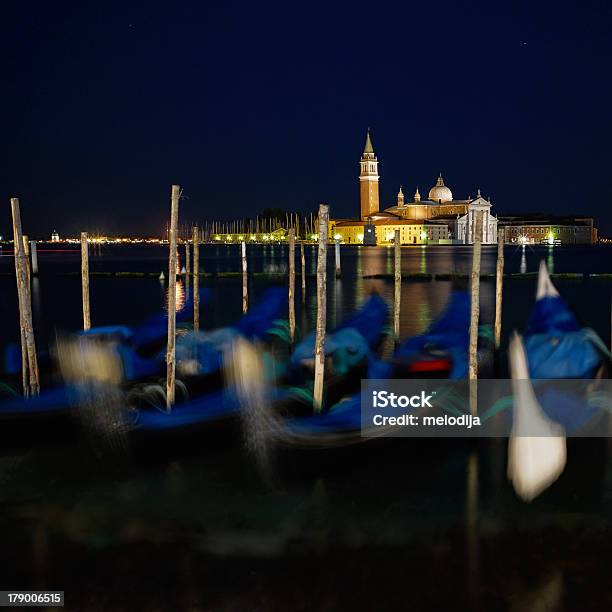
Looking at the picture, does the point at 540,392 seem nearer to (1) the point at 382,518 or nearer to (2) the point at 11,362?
(1) the point at 382,518

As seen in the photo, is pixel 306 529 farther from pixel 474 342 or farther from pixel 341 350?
pixel 341 350

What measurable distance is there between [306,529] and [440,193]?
340 ft

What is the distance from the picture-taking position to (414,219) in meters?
95.4

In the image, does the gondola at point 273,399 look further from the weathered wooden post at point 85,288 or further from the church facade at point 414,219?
the church facade at point 414,219

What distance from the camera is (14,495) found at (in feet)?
19.3

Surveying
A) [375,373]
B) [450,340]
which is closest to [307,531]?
[375,373]

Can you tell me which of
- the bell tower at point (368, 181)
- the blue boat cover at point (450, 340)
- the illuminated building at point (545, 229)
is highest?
the bell tower at point (368, 181)

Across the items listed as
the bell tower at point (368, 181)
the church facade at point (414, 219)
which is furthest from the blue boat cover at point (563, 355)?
the bell tower at point (368, 181)

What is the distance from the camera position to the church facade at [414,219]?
93.4 meters

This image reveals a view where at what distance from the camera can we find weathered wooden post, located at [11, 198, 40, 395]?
8.17 m

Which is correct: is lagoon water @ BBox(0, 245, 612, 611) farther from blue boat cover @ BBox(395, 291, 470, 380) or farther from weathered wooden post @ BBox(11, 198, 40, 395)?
blue boat cover @ BBox(395, 291, 470, 380)

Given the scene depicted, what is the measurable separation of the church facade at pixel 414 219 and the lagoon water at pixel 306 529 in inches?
3328

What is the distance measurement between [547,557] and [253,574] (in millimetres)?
2229

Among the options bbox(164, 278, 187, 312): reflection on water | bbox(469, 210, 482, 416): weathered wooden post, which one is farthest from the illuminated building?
bbox(469, 210, 482, 416): weathered wooden post
